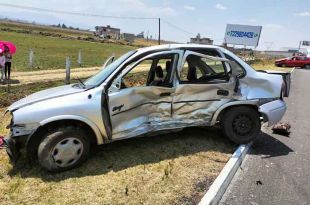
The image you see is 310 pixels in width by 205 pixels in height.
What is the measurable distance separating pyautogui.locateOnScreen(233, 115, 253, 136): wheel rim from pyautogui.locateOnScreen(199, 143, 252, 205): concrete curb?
290mm

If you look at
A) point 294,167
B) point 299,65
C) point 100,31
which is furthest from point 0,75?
point 100,31

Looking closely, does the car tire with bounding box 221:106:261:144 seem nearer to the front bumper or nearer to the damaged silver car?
the damaged silver car

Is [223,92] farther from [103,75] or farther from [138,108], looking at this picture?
[103,75]

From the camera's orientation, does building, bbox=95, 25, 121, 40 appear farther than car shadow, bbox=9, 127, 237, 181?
Yes

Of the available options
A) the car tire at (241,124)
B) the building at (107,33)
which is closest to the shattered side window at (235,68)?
the car tire at (241,124)

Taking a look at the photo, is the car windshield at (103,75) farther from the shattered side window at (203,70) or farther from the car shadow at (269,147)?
the car shadow at (269,147)

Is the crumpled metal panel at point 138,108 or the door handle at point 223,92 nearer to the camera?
the crumpled metal panel at point 138,108

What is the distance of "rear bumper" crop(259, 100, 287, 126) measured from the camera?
725cm

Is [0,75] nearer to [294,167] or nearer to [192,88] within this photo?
[192,88]

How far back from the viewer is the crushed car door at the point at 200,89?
6.79 meters

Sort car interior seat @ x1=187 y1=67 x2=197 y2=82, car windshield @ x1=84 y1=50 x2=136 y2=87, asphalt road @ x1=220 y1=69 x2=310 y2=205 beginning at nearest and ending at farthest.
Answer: asphalt road @ x1=220 y1=69 x2=310 y2=205
car windshield @ x1=84 y1=50 x2=136 y2=87
car interior seat @ x1=187 y1=67 x2=197 y2=82

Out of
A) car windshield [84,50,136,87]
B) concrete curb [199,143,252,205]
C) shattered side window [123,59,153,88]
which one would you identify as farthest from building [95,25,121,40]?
concrete curb [199,143,252,205]

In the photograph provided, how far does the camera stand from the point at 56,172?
18.6ft

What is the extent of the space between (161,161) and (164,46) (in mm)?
1974
